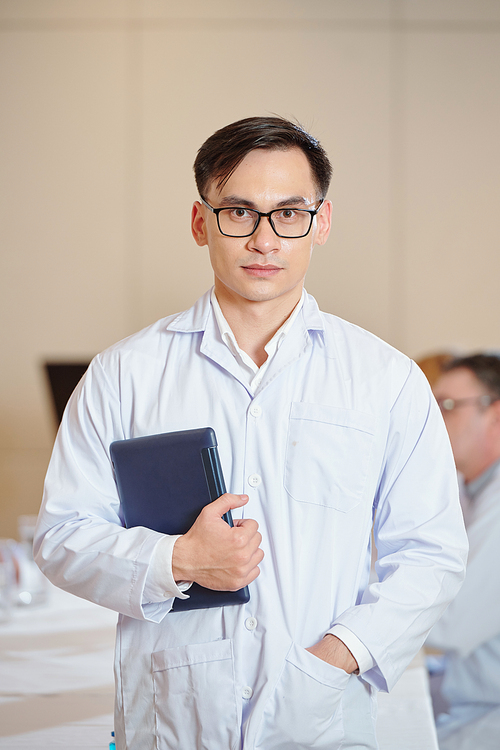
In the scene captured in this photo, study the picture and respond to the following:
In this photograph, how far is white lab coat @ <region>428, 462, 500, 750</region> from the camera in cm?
207

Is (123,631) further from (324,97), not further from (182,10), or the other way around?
(182,10)

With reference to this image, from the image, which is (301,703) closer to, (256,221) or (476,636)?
(256,221)

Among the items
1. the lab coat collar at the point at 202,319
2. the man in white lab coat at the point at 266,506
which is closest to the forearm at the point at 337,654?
the man in white lab coat at the point at 266,506

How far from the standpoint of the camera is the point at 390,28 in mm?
4004

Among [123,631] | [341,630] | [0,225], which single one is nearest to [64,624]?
[123,631]

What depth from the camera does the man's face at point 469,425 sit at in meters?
2.53

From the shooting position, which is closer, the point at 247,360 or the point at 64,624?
the point at 247,360

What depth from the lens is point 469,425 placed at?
2.54m

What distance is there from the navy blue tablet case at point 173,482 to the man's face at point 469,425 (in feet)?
5.45

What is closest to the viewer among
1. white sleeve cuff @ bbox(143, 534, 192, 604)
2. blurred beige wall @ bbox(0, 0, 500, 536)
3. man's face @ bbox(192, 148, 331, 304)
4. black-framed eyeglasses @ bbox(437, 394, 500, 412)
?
white sleeve cuff @ bbox(143, 534, 192, 604)

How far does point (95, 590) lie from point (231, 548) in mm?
235

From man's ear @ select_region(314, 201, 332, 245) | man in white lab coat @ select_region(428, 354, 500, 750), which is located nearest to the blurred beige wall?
man in white lab coat @ select_region(428, 354, 500, 750)

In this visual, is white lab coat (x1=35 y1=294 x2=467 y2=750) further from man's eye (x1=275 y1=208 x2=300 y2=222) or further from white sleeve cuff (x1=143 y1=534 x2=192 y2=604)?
man's eye (x1=275 y1=208 x2=300 y2=222)

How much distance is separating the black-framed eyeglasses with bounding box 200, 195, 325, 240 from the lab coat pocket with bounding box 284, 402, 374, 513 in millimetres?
297
